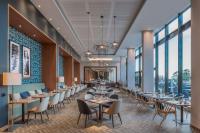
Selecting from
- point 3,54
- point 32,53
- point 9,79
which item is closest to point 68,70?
point 32,53

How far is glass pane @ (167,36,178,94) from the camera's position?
11.0m

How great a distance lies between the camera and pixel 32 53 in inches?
424

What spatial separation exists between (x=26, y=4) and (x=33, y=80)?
4.45 m

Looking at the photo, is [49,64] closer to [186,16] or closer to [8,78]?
[8,78]

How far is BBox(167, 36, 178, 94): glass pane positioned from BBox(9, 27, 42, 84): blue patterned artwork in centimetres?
670

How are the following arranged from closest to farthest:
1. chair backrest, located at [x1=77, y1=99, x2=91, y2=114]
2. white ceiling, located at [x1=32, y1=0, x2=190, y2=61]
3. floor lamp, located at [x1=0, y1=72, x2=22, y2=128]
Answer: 1. floor lamp, located at [x1=0, y1=72, x2=22, y2=128]
2. chair backrest, located at [x1=77, y1=99, x2=91, y2=114]
3. white ceiling, located at [x1=32, y1=0, x2=190, y2=61]

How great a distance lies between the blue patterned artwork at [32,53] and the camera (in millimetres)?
8733

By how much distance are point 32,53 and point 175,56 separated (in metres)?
6.78

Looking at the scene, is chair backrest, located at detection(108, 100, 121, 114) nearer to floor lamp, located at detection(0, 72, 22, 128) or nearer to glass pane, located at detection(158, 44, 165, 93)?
floor lamp, located at detection(0, 72, 22, 128)

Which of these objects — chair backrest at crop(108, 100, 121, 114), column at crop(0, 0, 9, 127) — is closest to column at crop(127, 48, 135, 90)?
chair backrest at crop(108, 100, 121, 114)

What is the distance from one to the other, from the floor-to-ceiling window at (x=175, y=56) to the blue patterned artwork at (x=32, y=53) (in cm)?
662

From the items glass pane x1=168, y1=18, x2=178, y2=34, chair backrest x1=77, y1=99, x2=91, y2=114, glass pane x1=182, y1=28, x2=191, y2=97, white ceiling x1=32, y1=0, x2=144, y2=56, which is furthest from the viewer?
glass pane x1=168, y1=18, x2=178, y2=34

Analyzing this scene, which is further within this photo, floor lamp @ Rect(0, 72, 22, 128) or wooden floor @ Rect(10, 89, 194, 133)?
wooden floor @ Rect(10, 89, 194, 133)

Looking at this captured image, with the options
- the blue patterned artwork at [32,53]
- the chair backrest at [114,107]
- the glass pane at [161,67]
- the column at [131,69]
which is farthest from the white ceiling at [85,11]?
the column at [131,69]
